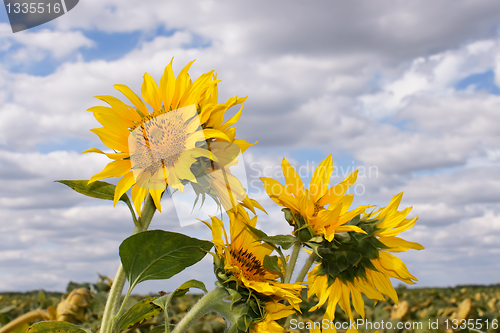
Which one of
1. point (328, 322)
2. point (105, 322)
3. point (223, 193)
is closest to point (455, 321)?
point (328, 322)

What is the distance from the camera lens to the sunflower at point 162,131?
1.44m

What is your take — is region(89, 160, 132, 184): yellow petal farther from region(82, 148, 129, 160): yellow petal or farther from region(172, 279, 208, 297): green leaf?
region(172, 279, 208, 297): green leaf

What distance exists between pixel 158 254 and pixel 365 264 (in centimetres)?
88

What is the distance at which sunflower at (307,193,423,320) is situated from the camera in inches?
68.9

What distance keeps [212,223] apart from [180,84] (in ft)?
1.84

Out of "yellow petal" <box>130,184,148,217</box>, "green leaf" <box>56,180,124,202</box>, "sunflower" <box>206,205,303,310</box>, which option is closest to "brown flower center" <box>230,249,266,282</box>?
"sunflower" <box>206,205,303,310</box>

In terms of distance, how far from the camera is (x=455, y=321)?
2953 mm

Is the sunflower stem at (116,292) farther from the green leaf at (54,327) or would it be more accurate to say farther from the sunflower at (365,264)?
the sunflower at (365,264)

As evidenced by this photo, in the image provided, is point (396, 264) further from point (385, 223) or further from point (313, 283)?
point (313, 283)

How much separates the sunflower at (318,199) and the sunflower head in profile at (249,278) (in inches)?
6.9

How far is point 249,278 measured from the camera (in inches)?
64.3

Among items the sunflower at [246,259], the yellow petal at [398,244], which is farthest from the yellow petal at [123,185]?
the yellow petal at [398,244]

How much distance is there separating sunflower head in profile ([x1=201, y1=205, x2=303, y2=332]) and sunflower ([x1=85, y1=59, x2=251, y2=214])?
316 millimetres

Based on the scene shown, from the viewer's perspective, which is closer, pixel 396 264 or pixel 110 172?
pixel 110 172
